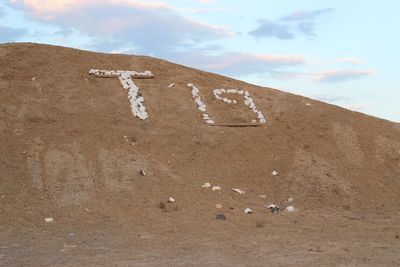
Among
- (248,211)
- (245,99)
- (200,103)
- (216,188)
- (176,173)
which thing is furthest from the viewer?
(245,99)

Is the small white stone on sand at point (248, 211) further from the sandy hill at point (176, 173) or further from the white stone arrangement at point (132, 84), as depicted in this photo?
the white stone arrangement at point (132, 84)

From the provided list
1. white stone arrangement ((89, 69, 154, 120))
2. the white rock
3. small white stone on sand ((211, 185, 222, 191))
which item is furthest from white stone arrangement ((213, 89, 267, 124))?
the white rock

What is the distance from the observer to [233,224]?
57.8ft

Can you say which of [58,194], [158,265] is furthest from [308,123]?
[158,265]

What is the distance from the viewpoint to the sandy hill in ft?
47.1

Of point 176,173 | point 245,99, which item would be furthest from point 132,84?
point 176,173

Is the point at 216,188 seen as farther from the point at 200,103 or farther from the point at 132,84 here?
the point at 132,84

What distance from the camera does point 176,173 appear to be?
21500mm

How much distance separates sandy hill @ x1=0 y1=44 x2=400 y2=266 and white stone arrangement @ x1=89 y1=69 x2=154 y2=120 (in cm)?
24

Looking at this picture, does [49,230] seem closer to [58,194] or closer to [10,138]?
[58,194]

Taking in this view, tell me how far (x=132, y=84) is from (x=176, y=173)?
6.45 metres

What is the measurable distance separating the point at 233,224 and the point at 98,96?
32.7ft

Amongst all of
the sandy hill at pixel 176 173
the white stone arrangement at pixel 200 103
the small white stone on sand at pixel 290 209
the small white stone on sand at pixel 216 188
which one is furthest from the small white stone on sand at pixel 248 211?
the white stone arrangement at pixel 200 103

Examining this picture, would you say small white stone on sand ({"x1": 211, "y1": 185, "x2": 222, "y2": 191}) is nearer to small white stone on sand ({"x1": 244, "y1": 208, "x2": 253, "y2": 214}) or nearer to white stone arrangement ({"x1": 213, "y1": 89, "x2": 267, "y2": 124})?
small white stone on sand ({"x1": 244, "y1": 208, "x2": 253, "y2": 214})
